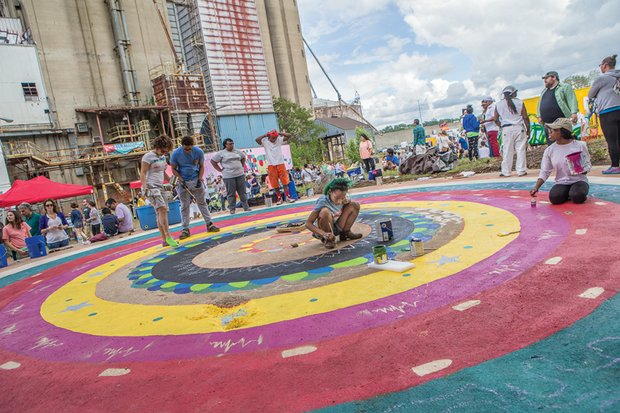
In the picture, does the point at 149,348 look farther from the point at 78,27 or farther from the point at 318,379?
the point at 78,27

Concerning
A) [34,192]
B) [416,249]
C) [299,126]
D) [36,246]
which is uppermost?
[299,126]

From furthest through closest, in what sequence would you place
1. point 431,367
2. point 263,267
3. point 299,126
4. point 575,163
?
1. point 299,126
2. point 575,163
3. point 263,267
4. point 431,367

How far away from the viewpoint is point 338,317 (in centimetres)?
250

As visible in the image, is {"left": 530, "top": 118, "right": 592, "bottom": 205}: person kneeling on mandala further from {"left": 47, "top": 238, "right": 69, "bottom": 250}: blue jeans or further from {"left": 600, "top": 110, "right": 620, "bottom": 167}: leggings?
{"left": 47, "top": 238, "right": 69, "bottom": 250}: blue jeans

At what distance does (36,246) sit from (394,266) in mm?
9473

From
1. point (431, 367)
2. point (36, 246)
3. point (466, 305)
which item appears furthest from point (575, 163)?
point (36, 246)

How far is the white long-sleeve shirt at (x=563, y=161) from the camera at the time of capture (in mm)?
4590

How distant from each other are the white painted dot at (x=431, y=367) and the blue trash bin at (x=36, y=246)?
10.3 m

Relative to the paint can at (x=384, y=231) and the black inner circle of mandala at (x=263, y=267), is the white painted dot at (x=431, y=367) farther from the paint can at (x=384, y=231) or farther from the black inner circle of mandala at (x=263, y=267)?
the paint can at (x=384, y=231)

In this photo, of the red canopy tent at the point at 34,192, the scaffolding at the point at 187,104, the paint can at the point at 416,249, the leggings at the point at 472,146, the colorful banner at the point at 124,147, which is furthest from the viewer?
the scaffolding at the point at 187,104

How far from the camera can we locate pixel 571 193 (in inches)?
184

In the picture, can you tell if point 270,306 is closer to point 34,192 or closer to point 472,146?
point 472,146

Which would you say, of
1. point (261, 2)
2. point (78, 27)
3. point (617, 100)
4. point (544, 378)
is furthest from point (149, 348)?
point (261, 2)

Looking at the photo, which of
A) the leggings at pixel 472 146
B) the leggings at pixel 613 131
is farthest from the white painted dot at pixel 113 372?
the leggings at pixel 472 146
